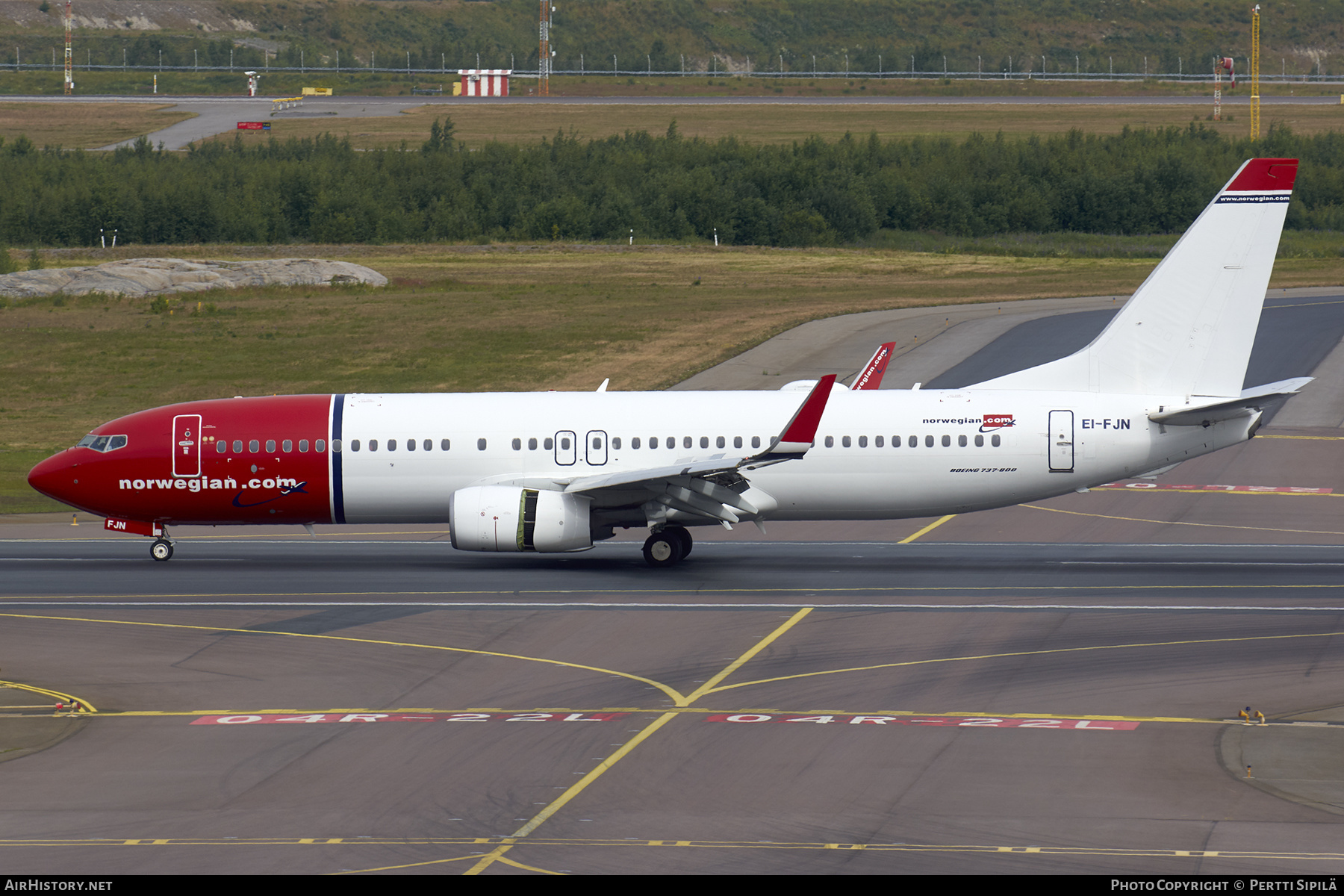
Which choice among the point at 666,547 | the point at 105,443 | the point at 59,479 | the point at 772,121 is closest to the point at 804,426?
the point at 666,547

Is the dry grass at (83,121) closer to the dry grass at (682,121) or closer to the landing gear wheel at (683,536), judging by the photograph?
the dry grass at (682,121)

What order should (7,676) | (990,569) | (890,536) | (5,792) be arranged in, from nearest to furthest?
(5,792) < (7,676) < (990,569) < (890,536)

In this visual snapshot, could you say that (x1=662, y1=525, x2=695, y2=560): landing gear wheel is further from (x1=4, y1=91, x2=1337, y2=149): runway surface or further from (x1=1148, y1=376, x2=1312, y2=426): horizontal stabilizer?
(x1=4, y1=91, x2=1337, y2=149): runway surface

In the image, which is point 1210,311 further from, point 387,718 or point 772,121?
point 772,121

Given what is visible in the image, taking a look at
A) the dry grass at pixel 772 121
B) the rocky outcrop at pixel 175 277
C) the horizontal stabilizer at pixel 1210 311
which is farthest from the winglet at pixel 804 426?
the dry grass at pixel 772 121

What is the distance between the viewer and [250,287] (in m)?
96.0

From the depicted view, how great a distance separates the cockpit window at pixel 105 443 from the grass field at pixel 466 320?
10.5 metres

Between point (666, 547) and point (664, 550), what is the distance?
8 centimetres

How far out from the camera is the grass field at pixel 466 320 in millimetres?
66312

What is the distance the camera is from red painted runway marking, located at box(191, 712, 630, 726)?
2538 centimetres

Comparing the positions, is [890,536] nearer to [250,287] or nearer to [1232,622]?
[1232,622]

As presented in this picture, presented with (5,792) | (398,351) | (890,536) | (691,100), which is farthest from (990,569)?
(691,100)
